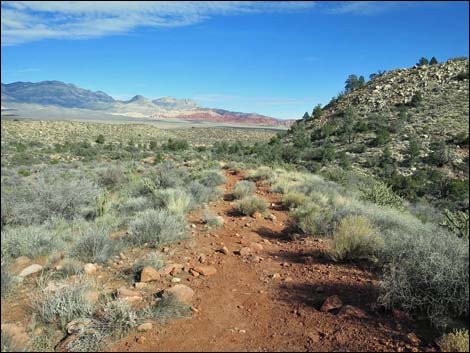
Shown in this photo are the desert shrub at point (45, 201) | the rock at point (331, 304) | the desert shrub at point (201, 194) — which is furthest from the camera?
the desert shrub at point (201, 194)

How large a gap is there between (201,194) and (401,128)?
24.6m

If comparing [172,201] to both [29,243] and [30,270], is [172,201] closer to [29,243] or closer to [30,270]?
[29,243]

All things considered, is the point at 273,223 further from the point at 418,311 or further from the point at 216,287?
the point at 418,311

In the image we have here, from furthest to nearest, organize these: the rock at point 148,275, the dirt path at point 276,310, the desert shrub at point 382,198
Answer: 1. the desert shrub at point 382,198
2. the rock at point 148,275
3. the dirt path at point 276,310

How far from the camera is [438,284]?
425 centimetres

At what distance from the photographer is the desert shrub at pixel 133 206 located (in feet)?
31.9

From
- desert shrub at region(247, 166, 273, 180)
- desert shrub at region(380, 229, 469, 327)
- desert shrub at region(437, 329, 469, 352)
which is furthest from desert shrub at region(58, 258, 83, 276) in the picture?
desert shrub at region(247, 166, 273, 180)

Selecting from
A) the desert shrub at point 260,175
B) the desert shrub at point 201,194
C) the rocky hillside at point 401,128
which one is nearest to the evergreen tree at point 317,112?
the rocky hillside at point 401,128

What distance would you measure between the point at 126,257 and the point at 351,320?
4075 mm

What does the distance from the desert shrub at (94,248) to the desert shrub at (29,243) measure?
44 cm

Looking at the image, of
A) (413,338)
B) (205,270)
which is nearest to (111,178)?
(205,270)

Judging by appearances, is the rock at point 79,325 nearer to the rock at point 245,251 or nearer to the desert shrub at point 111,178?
the rock at point 245,251

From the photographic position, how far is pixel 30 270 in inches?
224

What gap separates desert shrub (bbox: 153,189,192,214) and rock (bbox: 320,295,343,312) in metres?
5.20
